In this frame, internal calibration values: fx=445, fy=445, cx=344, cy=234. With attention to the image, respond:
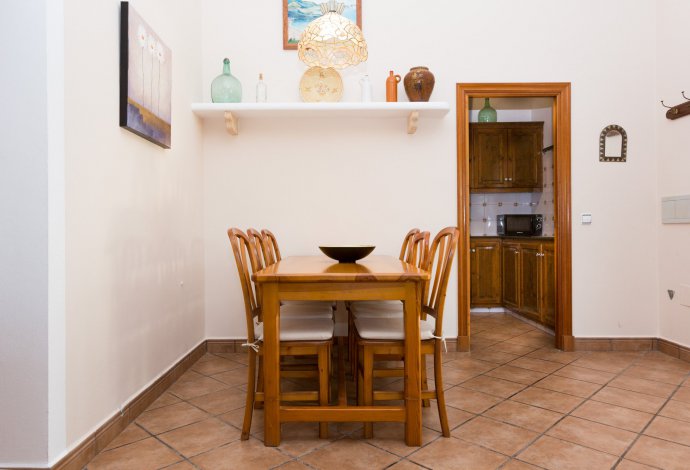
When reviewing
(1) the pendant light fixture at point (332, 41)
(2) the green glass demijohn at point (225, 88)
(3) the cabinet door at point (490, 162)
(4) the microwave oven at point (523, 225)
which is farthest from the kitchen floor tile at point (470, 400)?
(3) the cabinet door at point (490, 162)

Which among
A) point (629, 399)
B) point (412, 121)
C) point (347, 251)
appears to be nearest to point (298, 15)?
point (412, 121)

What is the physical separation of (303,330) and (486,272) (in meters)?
3.76

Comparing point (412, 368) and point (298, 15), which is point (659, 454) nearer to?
point (412, 368)

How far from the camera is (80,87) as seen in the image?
1.76m

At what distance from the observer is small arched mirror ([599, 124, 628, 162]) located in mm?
3480

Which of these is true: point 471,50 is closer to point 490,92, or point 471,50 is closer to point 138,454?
point 490,92

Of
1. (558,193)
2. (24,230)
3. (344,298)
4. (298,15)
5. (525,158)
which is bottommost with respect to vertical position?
(344,298)

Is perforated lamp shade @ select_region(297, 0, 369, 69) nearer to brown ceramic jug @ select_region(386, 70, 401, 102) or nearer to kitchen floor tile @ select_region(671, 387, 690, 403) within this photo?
brown ceramic jug @ select_region(386, 70, 401, 102)

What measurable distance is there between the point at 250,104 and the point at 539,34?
2.33m

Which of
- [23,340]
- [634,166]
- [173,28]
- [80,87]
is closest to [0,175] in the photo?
[80,87]

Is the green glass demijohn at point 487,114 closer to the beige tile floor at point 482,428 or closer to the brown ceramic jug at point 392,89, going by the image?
the brown ceramic jug at point 392,89

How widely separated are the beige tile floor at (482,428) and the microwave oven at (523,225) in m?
2.31

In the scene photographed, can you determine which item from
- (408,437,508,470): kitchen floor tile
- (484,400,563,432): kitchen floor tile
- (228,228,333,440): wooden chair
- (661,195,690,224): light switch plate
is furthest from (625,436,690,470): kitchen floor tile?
(661,195,690,224): light switch plate

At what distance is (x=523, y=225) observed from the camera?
5285 millimetres
